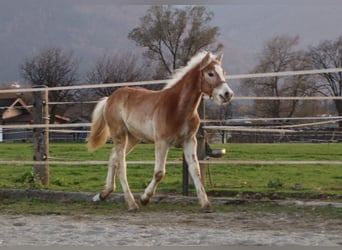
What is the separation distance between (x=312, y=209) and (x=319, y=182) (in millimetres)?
2840

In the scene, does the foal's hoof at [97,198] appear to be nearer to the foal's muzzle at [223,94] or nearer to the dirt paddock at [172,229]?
the dirt paddock at [172,229]

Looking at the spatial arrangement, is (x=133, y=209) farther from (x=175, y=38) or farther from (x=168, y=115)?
(x=175, y=38)

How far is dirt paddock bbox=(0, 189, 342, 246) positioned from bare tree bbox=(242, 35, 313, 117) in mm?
31669

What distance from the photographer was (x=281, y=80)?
138 feet

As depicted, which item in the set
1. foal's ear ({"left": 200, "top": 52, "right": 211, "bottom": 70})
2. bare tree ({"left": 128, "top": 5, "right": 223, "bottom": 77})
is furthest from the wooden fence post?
bare tree ({"left": 128, "top": 5, "right": 223, "bottom": 77})

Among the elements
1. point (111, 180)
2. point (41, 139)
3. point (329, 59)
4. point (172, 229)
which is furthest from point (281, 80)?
point (172, 229)

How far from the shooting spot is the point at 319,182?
8.25 m

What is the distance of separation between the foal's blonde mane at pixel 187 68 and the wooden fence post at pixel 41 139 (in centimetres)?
251

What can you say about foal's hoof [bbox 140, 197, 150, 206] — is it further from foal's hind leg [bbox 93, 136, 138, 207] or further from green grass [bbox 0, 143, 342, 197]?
green grass [bbox 0, 143, 342, 197]

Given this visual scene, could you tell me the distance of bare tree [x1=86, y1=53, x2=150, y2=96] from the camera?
5206cm

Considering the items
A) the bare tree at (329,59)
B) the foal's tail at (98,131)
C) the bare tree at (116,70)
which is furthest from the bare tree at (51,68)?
the foal's tail at (98,131)

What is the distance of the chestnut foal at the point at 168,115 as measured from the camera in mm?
5695

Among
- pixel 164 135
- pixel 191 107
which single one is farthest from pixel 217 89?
pixel 164 135

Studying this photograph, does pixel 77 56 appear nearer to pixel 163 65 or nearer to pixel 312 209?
pixel 163 65
